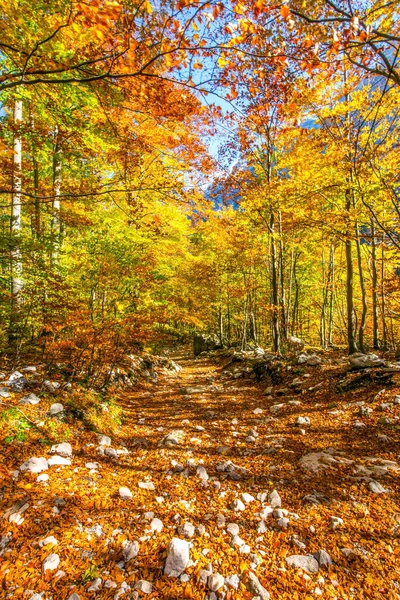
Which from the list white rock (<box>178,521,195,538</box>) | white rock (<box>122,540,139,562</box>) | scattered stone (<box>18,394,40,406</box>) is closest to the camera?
white rock (<box>122,540,139,562</box>)

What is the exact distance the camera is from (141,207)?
396 inches

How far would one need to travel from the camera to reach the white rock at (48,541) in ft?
7.49

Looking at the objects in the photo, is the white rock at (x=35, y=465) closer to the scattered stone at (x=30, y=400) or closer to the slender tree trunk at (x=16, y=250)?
the scattered stone at (x=30, y=400)

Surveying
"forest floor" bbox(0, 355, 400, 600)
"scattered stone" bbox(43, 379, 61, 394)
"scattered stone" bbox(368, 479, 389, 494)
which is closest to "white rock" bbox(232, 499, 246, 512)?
"forest floor" bbox(0, 355, 400, 600)

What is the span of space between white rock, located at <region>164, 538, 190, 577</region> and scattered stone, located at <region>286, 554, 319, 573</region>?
0.85 meters

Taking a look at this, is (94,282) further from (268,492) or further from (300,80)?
(300,80)

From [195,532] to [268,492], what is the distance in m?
1.04

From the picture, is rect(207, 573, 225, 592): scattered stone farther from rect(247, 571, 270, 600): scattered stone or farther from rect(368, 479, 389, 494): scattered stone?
rect(368, 479, 389, 494): scattered stone

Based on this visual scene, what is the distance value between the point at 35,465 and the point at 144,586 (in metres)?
1.99

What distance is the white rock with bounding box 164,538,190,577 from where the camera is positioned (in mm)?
2130

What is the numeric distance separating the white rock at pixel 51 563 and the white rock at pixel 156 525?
0.81 m

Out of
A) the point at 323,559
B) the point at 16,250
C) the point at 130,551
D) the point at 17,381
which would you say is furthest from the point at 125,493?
the point at 16,250

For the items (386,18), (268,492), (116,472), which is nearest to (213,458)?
(268,492)

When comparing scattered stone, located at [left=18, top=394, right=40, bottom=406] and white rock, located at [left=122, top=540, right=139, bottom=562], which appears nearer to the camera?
white rock, located at [left=122, top=540, right=139, bottom=562]
